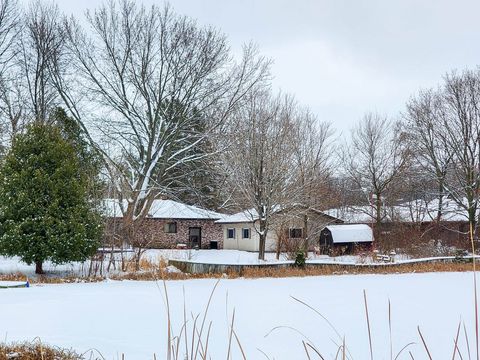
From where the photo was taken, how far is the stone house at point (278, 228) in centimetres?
1824

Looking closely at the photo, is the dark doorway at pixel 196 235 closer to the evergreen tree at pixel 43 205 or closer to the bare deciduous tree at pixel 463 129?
the bare deciduous tree at pixel 463 129

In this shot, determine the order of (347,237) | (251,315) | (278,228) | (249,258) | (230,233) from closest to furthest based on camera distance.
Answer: (251,315) → (278,228) → (249,258) → (347,237) → (230,233)

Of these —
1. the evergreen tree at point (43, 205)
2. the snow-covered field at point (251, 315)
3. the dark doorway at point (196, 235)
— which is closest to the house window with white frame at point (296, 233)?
the dark doorway at point (196, 235)

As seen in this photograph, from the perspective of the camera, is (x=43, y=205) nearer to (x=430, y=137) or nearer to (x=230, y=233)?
(x=230, y=233)

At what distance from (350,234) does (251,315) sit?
18919 mm

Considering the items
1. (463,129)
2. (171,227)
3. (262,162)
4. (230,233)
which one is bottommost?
(230,233)

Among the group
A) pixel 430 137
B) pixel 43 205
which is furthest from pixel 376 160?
pixel 43 205

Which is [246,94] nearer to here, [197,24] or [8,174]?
[197,24]

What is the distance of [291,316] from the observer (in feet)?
24.0

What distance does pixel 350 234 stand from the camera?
25.4m

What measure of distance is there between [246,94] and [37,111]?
29.7 feet

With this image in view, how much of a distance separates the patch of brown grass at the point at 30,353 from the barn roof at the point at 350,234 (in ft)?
71.1

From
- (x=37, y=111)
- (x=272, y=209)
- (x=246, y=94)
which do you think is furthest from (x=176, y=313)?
(x=37, y=111)

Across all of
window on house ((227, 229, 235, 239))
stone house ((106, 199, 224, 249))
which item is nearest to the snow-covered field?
stone house ((106, 199, 224, 249))
